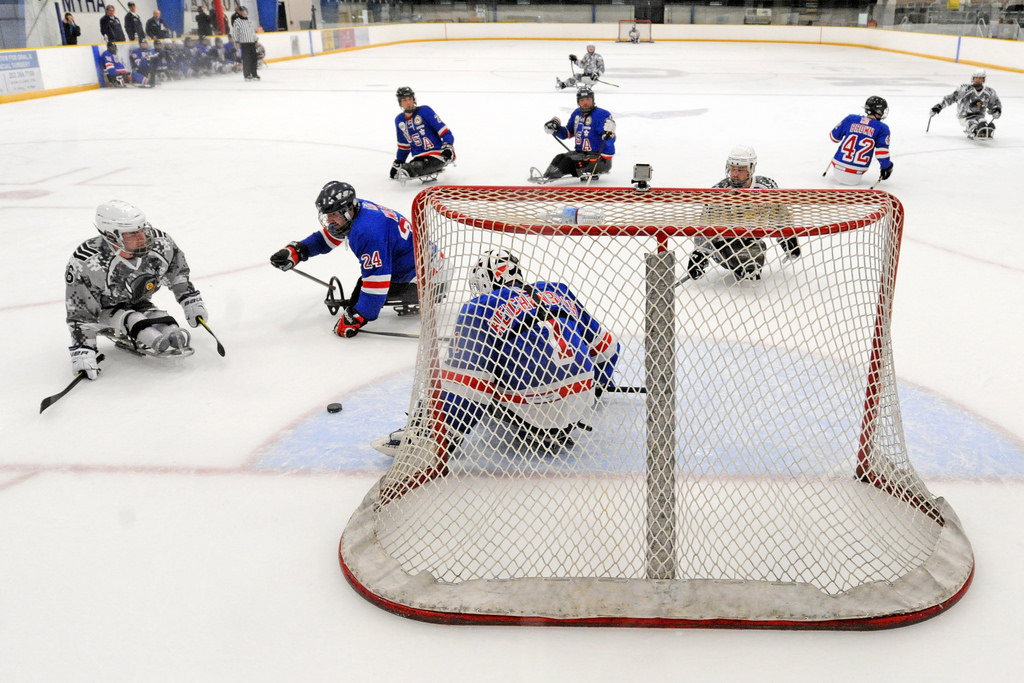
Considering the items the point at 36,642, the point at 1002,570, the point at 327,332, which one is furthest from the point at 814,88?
the point at 36,642

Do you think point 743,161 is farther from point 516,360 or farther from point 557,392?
point 516,360

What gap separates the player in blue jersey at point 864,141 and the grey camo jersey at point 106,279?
527cm

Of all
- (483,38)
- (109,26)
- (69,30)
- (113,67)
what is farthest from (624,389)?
(483,38)

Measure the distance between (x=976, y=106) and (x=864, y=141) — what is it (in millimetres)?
2993

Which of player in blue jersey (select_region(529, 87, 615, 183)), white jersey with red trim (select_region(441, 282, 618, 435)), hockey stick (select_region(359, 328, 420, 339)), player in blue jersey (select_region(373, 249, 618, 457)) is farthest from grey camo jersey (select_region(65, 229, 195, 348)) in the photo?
player in blue jersey (select_region(529, 87, 615, 183))

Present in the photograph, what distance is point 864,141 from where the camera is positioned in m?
6.48

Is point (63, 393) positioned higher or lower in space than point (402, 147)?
lower

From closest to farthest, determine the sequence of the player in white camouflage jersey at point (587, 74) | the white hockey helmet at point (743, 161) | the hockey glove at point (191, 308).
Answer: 1. the hockey glove at point (191, 308)
2. the white hockey helmet at point (743, 161)
3. the player in white camouflage jersey at point (587, 74)

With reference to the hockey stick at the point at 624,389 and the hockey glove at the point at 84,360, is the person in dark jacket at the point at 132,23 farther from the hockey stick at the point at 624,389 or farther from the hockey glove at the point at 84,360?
the hockey stick at the point at 624,389

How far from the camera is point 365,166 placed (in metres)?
7.70

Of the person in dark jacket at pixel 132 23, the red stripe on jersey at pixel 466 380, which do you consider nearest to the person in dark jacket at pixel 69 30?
the person in dark jacket at pixel 132 23

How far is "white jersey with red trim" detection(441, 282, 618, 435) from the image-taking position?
2410 mm

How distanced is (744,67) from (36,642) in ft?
55.8

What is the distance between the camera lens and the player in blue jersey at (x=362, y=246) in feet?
12.2
